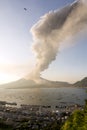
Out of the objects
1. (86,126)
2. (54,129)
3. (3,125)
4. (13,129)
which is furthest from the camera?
(3,125)

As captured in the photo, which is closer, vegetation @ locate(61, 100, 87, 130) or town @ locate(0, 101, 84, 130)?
vegetation @ locate(61, 100, 87, 130)

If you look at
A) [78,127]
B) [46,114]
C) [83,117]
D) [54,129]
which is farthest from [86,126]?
[46,114]

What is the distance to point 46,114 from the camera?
55375 mm

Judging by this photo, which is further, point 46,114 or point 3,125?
point 46,114

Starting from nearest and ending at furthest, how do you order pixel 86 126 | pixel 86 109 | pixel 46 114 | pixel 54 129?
pixel 86 126
pixel 86 109
pixel 54 129
pixel 46 114

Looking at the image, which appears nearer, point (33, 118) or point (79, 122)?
point (79, 122)

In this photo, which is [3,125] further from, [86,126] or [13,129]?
[86,126]

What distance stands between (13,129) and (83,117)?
86.2 feet

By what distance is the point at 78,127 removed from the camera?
420 inches

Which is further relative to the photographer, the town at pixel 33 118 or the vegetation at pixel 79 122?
the town at pixel 33 118

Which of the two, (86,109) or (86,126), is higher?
(86,109)

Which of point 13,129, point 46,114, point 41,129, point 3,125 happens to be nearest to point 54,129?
point 41,129

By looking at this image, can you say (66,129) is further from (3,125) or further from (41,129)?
(3,125)

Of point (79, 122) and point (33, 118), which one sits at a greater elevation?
point (33, 118)
